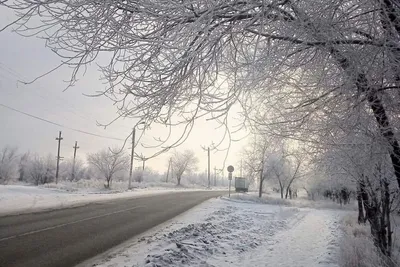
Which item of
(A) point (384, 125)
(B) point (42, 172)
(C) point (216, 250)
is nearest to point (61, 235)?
(C) point (216, 250)

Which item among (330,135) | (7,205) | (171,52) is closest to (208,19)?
(171,52)

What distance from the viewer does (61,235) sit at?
10.1 m

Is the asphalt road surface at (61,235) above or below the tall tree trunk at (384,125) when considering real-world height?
below

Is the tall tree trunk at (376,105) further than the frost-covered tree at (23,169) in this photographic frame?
No

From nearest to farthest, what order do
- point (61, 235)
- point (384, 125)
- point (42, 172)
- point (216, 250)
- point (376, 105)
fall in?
1. point (376, 105)
2. point (384, 125)
3. point (216, 250)
4. point (61, 235)
5. point (42, 172)

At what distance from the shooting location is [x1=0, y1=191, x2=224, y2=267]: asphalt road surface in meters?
7.49

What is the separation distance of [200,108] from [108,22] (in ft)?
4.55

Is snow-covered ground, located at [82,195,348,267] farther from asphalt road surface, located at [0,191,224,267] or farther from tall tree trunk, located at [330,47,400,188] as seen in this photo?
tall tree trunk, located at [330,47,400,188]

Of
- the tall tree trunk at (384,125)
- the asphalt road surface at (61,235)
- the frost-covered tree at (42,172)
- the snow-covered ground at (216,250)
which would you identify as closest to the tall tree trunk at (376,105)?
the tall tree trunk at (384,125)

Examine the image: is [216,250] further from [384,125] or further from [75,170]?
[75,170]

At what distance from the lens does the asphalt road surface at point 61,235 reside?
7493 mm

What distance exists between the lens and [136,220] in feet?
48.7

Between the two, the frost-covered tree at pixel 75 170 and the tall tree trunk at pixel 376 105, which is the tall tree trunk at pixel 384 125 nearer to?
the tall tree trunk at pixel 376 105

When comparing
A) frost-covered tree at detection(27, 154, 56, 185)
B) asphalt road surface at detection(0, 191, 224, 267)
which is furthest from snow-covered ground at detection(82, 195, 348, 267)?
frost-covered tree at detection(27, 154, 56, 185)
